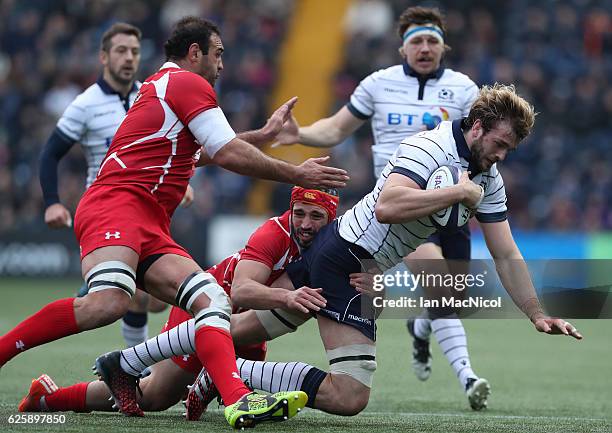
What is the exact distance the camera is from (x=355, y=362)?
6176mm

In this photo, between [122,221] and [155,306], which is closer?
[122,221]

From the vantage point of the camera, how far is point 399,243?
20.4 ft

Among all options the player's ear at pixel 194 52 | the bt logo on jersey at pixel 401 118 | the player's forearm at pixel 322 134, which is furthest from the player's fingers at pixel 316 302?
the bt logo on jersey at pixel 401 118

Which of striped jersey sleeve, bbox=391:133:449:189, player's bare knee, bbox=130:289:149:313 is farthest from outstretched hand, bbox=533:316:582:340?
player's bare knee, bbox=130:289:149:313

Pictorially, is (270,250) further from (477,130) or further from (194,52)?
(477,130)

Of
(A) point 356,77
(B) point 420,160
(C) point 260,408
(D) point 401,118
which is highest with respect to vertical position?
(A) point 356,77

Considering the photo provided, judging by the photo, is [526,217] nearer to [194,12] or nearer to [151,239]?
[194,12]

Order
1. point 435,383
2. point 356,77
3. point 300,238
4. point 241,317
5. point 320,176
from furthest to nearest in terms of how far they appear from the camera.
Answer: point 356,77, point 435,383, point 300,238, point 241,317, point 320,176

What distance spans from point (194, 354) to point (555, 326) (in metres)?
2.02

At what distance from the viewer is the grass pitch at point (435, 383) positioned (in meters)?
6.10

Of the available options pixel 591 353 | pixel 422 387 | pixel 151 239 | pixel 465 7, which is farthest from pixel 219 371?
pixel 465 7

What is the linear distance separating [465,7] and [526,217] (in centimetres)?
525

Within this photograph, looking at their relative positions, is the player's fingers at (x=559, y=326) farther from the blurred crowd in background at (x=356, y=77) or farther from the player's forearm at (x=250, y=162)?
the blurred crowd in background at (x=356, y=77)

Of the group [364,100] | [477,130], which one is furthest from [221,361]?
[364,100]
